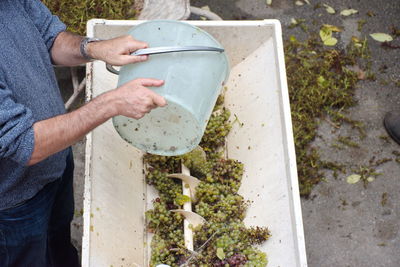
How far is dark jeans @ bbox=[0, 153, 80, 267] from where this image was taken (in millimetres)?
1845

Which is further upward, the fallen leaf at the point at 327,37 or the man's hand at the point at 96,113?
the man's hand at the point at 96,113

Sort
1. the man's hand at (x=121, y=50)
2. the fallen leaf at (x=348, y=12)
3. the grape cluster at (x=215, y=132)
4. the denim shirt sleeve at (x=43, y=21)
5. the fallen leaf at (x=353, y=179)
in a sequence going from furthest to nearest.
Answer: the fallen leaf at (x=348, y=12), the fallen leaf at (x=353, y=179), the grape cluster at (x=215, y=132), the denim shirt sleeve at (x=43, y=21), the man's hand at (x=121, y=50)

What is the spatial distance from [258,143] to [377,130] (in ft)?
4.19

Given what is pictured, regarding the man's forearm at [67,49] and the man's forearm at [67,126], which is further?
the man's forearm at [67,49]

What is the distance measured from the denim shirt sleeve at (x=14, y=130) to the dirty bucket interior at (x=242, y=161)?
0.54 m

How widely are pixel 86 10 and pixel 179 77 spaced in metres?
1.57

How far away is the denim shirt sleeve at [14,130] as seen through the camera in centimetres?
135

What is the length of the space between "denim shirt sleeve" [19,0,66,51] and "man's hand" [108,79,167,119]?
1.96ft

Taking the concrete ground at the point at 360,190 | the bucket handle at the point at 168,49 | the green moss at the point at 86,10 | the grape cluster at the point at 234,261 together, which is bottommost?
the concrete ground at the point at 360,190

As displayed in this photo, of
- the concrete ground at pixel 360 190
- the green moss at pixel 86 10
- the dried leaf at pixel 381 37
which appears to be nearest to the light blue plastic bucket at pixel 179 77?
the green moss at pixel 86 10

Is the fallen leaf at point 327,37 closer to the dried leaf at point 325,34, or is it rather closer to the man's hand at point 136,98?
the dried leaf at point 325,34

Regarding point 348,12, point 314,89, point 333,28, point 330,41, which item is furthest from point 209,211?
point 348,12

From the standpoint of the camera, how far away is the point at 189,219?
6.90 ft

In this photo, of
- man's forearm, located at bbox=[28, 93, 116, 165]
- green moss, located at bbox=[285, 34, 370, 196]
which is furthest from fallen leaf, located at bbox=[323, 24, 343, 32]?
man's forearm, located at bbox=[28, 93, 116, 165]
